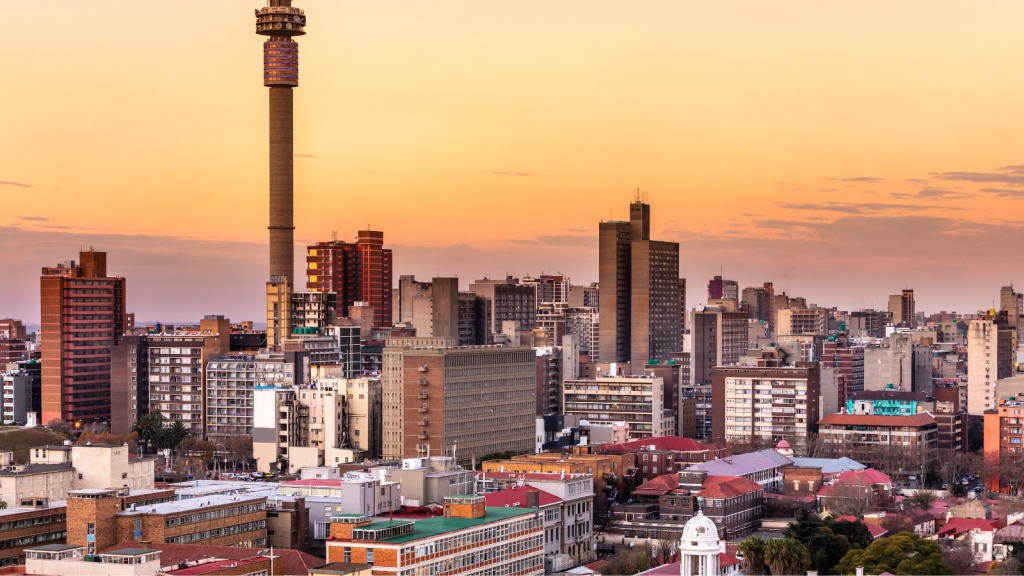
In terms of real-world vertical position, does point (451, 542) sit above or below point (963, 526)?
above

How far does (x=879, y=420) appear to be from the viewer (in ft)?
331

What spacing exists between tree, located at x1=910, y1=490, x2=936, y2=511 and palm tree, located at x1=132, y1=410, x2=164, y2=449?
166ft

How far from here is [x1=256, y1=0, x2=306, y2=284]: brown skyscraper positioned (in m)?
130

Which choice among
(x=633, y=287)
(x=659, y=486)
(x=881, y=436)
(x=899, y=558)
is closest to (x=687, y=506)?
(x=659, y=486)

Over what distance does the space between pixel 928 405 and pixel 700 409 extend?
68.5 ft

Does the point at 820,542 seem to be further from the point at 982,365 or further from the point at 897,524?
the point at 982,365

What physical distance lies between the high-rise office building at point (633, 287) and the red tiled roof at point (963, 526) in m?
92.9

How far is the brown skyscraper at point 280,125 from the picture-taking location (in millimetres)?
130250

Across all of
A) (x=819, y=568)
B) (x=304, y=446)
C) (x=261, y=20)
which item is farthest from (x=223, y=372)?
(x=819, y=568)

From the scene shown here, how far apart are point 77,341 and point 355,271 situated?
7027 centimetres

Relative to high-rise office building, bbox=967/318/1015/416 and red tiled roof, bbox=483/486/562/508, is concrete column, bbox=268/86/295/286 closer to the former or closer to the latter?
high-rise office building, bbox=967/318/1015/416

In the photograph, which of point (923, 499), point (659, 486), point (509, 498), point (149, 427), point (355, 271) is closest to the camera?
point (509, 498)

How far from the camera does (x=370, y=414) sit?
93250mm

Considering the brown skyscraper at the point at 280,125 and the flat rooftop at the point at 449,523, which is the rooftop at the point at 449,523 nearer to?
the flat rooftop at the point at 449,523
